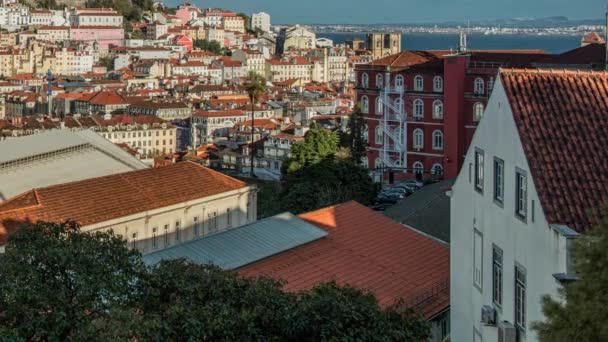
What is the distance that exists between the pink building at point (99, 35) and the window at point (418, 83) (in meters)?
104

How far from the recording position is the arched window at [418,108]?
36481 mm

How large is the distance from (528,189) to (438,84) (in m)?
27.6

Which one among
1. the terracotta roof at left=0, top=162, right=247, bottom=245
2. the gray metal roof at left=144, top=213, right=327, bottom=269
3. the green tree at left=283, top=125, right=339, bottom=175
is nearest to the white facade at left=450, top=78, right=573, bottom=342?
the gray metal roof at left=144, top=213, right=327, bottom=269

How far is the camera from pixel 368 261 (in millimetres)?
16094

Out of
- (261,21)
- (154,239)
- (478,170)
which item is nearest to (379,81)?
(154,239)

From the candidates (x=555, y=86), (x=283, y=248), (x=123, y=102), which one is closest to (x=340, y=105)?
(x=123, y=102)

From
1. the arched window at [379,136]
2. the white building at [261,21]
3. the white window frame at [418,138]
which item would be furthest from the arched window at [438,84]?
the white building at [261,21]

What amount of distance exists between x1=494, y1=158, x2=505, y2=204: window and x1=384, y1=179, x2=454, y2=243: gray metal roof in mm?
9806

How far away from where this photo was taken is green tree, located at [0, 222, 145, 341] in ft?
23.9

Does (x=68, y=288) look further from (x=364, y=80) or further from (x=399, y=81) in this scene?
(x=364, y=80)

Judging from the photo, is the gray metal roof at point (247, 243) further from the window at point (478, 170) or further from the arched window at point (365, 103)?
the arched window at point (365, 103)

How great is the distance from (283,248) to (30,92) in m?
82.8

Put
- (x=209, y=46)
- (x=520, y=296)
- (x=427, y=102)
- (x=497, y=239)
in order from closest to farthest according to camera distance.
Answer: (x=520, y=296)
(x=497, y=239)
(x=427, y=102)
(x=209, y=46)

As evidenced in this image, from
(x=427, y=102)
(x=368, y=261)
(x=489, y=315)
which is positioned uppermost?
(x=427, y=102)
